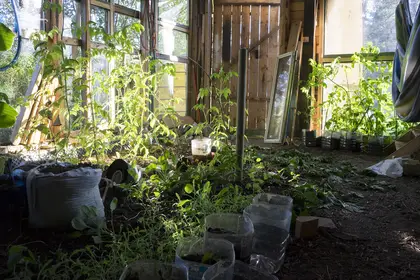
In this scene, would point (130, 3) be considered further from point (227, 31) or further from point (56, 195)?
point (56, 195)

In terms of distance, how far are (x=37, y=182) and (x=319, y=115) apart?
547cm

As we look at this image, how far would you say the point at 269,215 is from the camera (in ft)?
6.24

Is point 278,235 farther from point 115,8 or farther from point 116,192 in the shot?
point 115,8

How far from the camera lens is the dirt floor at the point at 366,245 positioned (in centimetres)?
181

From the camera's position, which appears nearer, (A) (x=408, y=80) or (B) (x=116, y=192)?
(B) (x=116, y=192)

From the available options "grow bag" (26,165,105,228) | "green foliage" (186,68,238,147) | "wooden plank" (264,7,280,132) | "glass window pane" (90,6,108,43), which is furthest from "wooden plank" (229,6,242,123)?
"grow bag" (26,165,105,228)

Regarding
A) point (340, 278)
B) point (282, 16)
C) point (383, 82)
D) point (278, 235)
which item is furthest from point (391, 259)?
point (282, 16)

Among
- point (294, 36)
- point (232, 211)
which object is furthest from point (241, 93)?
point (294, 36)

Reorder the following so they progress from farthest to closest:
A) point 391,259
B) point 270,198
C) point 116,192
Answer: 1. point 116,192
2. point 270,198
3. point 391,259

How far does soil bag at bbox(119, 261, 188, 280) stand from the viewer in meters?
1.27

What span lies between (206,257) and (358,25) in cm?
607

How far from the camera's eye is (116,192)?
107 inches

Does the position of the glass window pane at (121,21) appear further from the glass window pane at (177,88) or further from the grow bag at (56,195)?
the grow bag at (56,195)

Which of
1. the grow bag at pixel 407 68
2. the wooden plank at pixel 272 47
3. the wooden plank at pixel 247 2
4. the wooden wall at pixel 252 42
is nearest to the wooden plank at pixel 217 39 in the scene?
the wooden wall at pixel 252 42
